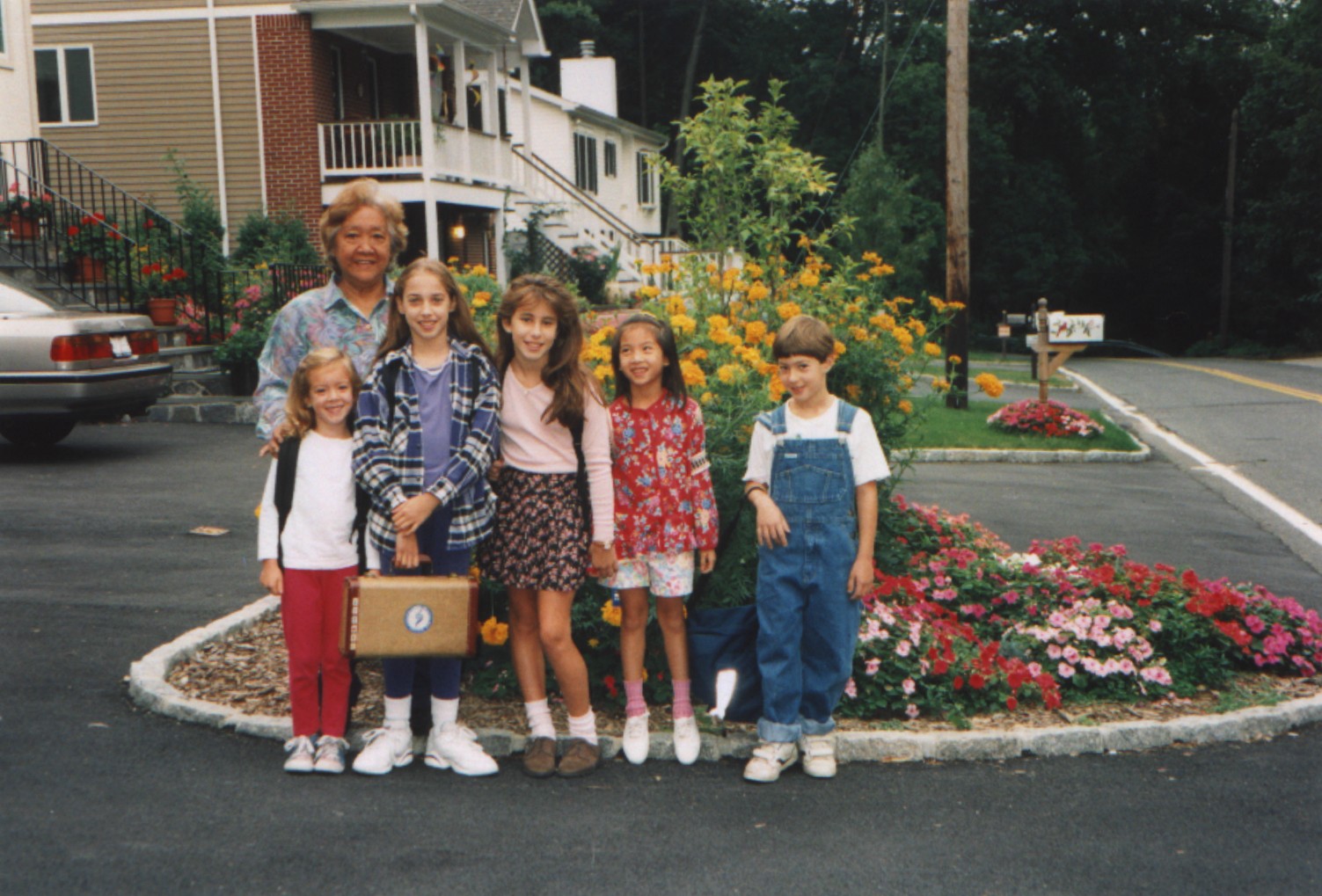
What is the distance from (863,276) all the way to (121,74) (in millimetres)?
20050

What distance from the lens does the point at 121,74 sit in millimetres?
22594

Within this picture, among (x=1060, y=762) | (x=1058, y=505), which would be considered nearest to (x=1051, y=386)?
(x=1058, y=505)

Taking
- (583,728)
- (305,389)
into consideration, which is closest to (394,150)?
(305,389)

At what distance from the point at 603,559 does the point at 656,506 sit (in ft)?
0.98

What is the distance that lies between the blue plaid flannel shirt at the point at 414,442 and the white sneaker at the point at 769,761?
124cm

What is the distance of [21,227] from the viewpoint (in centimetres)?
1587

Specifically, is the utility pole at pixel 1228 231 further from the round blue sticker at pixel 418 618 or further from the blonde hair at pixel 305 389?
the round blue sticker at pixel 418 618

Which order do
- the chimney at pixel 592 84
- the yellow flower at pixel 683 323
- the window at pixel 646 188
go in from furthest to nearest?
the window at pixel 646 188 → the chimney at pixel 592 84 → the yellow flower at pixel 683 323

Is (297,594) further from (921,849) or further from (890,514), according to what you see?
(890,514)

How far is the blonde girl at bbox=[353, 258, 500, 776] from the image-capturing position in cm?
424

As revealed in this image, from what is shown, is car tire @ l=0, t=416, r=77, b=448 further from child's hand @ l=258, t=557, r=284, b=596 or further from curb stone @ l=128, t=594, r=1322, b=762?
child's hand @ l=258, t=557, r=284, b=596

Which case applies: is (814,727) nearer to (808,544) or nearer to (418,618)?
(808,544)

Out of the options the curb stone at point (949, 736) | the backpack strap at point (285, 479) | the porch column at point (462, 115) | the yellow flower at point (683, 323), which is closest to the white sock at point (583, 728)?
the curb stone at point (949, 736)

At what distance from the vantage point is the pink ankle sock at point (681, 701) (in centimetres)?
464
